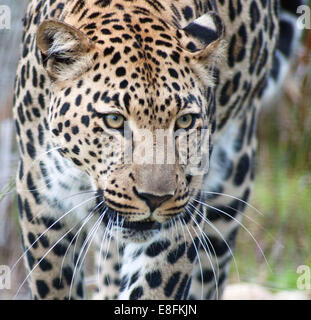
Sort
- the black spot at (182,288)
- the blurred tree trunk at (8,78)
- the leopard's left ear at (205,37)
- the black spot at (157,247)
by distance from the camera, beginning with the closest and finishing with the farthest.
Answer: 1. the leopard's left ear at (205,37)
2. the black spot at (157,247)
3. the black spot at (182,288)
4. the blurred tree trunk at (8,78)

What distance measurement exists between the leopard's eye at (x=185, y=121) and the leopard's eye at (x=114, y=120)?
343mm

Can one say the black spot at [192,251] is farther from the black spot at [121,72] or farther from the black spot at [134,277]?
the black spot at [121,72]

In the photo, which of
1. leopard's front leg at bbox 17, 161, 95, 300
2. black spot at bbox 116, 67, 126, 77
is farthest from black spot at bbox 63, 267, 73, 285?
black spot at bbox 116, 67, 126, 77

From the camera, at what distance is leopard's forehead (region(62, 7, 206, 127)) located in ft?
16.5

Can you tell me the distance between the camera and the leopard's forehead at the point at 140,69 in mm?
5031

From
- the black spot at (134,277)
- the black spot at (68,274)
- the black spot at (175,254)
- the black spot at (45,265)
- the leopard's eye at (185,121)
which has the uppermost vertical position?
the leopard's eye at (185,121)

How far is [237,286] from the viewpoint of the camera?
8.41 meters

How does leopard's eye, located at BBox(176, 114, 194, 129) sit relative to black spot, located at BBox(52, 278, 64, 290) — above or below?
above

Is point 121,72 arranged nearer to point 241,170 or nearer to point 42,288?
point 42,288

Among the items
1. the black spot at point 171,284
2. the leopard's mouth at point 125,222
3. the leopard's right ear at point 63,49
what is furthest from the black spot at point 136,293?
the leopard's right ear at point 63,49

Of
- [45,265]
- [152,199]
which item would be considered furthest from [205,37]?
[45,265]

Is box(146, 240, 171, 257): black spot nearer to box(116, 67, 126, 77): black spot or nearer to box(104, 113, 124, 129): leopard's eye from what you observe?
box(104, 113, 124, 129): leopard's eye

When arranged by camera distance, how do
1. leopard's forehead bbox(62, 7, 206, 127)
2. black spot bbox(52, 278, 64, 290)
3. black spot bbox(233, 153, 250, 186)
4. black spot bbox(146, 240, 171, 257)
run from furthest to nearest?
black spot bbox(233, 153, 250, 186) < black spot bbox(52, 278, 64, 290) < black spot bbox(146, 240, 171, 257) < leopard's forehead bbox(62, 7, 206, 127)

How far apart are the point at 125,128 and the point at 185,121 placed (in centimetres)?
39
